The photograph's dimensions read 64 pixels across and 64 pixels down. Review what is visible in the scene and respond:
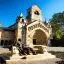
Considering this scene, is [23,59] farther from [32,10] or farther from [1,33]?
[32,10]

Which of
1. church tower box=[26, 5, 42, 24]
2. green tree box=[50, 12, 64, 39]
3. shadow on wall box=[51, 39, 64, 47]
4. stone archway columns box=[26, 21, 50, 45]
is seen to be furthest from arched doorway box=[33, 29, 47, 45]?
green tree box=[50, 12, 64, 39]

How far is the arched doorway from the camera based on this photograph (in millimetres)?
47219

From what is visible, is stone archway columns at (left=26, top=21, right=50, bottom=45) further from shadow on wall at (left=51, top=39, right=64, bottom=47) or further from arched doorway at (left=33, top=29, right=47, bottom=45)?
shadow on wall at (left=51, top=39, right=64, bottom=47)

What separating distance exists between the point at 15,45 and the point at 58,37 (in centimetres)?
3185

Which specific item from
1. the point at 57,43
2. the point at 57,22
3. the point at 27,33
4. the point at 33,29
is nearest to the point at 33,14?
the point at 33,29

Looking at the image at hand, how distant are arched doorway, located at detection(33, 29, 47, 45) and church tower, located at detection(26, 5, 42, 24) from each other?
15.2ft

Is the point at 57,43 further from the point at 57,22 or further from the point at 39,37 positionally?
the point at 57,22

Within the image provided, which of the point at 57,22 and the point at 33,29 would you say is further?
the point at 57,22

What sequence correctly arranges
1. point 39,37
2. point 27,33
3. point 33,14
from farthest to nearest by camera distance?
1. point 33,14
2. point 39,37
3. point 27,33

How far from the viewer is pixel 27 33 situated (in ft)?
144

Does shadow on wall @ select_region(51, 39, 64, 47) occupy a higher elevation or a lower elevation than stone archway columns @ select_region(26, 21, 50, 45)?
lower

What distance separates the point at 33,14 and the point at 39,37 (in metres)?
7.69

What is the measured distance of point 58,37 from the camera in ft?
153

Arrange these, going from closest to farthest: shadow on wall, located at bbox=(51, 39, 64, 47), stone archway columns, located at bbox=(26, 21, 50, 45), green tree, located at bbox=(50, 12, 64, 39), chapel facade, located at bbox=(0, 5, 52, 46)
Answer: chapel facade, located at bbox=(0, 5, 52, 46) → stone archway columns, located at bbox=(26, 21, 50, 45) → shadow on wall, located at bbox=(51, 39, 64, 47) → green tree, located at bbox=(50, 12, 64, 39)
